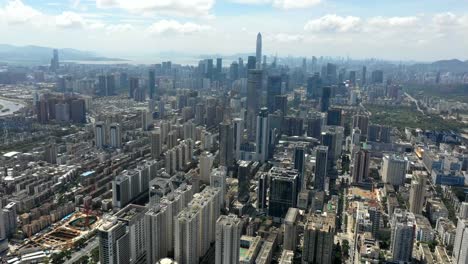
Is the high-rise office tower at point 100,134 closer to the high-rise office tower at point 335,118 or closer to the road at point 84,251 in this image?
the road at point 84,251

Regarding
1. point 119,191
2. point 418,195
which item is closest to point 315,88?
point 418,195

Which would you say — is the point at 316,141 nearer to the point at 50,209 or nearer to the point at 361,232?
the point at 361,232

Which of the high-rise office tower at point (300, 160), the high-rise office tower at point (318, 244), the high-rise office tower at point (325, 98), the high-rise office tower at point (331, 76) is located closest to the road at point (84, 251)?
the high-rise office tower at point (318, 244)

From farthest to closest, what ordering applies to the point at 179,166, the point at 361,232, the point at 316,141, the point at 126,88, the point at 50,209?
the point at 126,88, the point at 316,141, the point at 179,166, the point at 50,209, the point at 361,232

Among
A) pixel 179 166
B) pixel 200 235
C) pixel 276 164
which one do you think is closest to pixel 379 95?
pixel 276 164

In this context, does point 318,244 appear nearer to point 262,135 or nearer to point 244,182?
point 244,182
